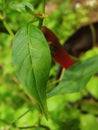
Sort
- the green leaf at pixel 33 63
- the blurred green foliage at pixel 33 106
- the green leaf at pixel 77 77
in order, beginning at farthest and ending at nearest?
1. the blurred green foliage at pixel 33 106
2. the green leaf at pixel 77 77
3. the green leaf at pixel 33 63

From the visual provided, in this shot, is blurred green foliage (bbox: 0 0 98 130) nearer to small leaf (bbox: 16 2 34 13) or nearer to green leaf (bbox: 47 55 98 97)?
small leaf (bbox: 16 2 34 13)

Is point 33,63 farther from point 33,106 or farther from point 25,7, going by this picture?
point 33,106

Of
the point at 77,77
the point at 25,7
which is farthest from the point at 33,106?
the point at 25,7

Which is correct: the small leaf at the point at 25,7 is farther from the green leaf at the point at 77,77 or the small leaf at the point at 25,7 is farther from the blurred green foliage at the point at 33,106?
the green leaf at the point at 77,77

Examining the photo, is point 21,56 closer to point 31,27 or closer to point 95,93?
point 31,27

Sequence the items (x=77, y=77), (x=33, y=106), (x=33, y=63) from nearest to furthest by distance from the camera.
→ (x=33, y=63), (x=77, y=77), (x=33, y=106)

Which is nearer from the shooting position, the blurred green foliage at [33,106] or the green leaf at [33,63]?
the green leaf at [33,63]

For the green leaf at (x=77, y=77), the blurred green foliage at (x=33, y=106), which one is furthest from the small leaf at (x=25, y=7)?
the green leaf at (x=77, y=77)
